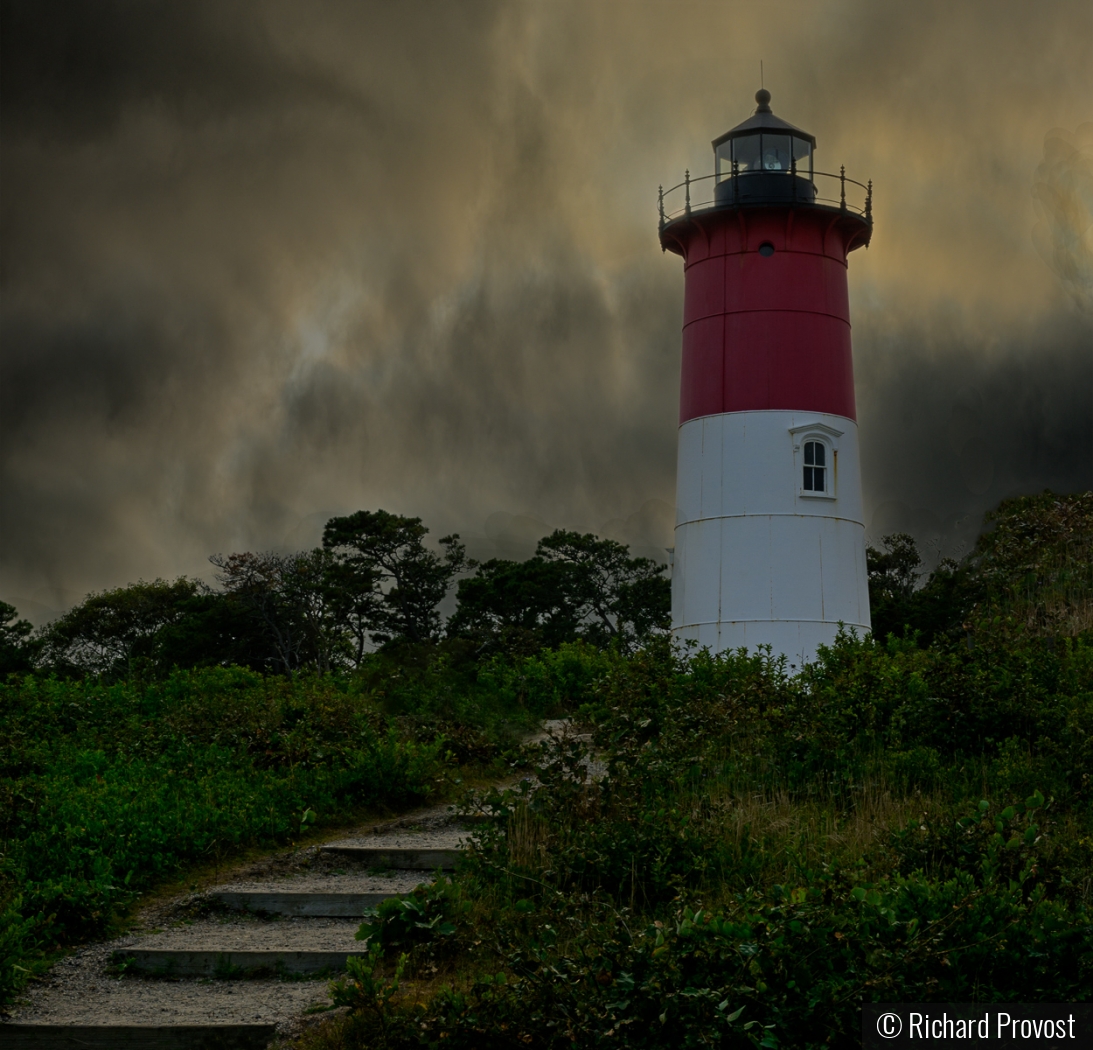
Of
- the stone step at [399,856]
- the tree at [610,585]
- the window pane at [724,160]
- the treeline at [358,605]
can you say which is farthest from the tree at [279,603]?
the stone step at [399,856]

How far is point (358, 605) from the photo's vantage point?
3128cm

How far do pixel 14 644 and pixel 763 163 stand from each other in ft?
71.0

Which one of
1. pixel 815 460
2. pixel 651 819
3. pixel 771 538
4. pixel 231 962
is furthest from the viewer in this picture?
pixel 815 460

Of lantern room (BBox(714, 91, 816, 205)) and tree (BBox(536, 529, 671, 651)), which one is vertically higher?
lantern room (BBox(714, 91, 816, 205))

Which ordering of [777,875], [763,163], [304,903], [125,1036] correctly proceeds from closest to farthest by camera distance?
1. [125,1036]
2. [777,875]
3. [304,903]
4. [763,163]

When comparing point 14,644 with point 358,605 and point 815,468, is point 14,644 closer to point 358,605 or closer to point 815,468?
point 358,605

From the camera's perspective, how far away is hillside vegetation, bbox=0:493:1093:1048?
6332mm

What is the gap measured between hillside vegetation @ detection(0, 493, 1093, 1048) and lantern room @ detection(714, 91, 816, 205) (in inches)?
307

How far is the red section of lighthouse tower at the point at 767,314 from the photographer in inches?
823

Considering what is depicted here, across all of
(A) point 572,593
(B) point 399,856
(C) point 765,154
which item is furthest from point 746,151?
(B) point 399,856

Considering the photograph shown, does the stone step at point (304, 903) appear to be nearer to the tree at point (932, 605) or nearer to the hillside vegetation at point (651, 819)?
the hillside vegetation at point (651, 819)

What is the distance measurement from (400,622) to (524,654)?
9.58m

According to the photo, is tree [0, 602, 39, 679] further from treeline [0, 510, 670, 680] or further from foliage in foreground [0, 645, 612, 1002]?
foliage in foreground [0, 645, 612, 1002]

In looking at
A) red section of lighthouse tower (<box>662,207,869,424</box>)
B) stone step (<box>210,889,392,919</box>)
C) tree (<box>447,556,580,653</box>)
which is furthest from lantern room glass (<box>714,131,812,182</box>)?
stone step (<box>210,889,392,919</box>)
